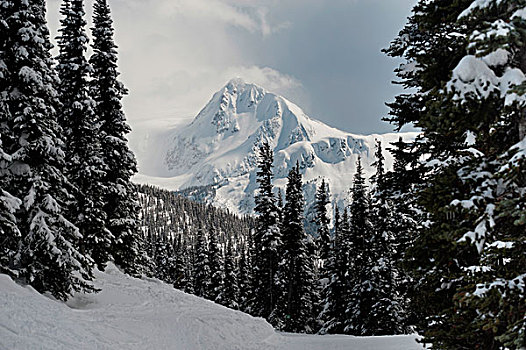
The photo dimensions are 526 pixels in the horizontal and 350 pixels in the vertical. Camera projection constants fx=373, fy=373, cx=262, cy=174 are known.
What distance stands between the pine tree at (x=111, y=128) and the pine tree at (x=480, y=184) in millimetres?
20689

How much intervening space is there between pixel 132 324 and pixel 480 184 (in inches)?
493

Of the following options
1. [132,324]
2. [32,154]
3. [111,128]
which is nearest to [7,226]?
[32,154]

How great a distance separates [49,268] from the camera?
1323 cm

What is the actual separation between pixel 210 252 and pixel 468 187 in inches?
1654

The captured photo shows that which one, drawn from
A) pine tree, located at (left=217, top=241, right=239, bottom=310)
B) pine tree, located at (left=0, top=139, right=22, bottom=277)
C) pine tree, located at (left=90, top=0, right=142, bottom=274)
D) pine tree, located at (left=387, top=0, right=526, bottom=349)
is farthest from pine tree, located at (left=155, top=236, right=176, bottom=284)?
pine tree, located at (left=387, top=0, right=526, bottom=349)

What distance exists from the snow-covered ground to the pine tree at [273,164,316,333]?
1288cm

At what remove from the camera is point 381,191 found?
11.3m

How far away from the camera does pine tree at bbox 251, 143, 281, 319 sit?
31484 millimetres

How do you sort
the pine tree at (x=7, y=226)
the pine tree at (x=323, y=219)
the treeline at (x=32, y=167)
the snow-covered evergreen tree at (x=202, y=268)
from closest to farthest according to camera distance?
the pine tree at (x=7, y=226), the treeline at (x=32, y=167), the pine tree at (x=323, y=219), the snow-covered evergreen tree at (x=202, y=268)

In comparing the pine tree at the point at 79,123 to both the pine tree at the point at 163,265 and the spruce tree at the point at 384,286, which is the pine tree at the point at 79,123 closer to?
the spruce tree at the point at 384,286

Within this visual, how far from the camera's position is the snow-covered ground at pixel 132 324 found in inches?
392

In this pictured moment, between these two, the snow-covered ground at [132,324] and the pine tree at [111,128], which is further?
the pine tree at [111,128]

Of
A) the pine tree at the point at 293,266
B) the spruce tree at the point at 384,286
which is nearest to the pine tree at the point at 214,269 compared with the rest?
the pine tree at the point at 293,266

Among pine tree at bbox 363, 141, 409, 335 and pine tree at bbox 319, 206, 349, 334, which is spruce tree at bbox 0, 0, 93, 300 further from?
pine tree at bbox 319, 206, 349, 334
